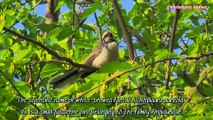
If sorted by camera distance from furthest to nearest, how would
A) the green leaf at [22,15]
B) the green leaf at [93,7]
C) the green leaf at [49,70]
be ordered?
the green leaf at [22,15] → the green leaf at [49,70] → the green leaf at [93,7]

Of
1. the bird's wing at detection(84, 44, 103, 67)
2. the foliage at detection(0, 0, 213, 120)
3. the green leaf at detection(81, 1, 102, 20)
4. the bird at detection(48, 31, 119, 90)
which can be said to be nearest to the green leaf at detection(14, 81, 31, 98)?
the foliage at detection(0, 0, 213, 120)

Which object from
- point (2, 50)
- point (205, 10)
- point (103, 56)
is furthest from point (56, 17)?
point (2, 50)

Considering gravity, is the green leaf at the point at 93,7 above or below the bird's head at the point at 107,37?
below

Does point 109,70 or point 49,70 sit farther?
point 49,70

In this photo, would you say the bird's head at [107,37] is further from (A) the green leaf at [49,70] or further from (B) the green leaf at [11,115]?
(B) the green leaf at [11,115]

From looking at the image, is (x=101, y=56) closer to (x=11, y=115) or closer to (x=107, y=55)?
(x=107, y=55)

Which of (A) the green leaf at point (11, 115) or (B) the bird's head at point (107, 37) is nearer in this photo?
(A) the green leaf at point (11, 115)

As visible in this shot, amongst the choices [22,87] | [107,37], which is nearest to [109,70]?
[22,87]

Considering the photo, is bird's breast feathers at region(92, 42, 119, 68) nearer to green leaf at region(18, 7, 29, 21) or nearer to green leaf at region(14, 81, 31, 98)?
green leaf at region(18, 7, 29, 21)

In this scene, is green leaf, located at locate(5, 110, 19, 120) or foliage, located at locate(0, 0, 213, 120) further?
green leaf, located at locate(5, 110, 19, 120)

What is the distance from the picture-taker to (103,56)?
22.3 ft

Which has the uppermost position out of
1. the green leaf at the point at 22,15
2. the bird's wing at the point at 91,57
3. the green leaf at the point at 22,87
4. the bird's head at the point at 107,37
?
the green leaf at the point at 22,15

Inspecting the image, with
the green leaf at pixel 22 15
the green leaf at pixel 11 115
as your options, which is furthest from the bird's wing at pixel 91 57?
the green leaf at pixel 11 115

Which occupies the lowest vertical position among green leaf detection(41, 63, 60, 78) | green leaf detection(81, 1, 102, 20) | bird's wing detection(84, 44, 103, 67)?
green leaf detection(41, 63, 60, 78)
